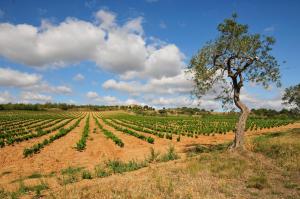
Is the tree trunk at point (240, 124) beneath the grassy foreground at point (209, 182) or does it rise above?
above

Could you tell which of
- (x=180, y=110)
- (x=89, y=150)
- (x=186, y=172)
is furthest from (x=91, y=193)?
(x=180, y=110)

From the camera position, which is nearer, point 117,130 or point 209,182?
point 209,182

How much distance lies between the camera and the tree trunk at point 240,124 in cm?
1745

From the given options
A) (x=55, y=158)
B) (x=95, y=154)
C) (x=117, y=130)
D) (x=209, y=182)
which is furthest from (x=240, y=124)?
(x=117, y=130)

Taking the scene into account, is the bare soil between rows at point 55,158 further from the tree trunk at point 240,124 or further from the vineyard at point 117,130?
the tree trunk at point 240,124

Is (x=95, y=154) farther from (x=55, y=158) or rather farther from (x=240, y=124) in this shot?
(x=240, y=124)

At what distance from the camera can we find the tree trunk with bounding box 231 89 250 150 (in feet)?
57.3

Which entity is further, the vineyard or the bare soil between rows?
the vineyard

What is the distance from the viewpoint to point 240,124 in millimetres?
17766

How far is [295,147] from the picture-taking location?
53.6 ft

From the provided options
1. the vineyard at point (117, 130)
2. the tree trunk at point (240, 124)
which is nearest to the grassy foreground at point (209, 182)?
the tree trunk at point (240, 124)

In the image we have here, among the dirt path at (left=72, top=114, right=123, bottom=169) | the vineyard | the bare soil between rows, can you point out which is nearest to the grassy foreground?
the bare soil between rows

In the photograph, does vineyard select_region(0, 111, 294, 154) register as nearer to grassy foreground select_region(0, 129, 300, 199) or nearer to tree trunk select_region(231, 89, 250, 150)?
tree trunk select_region(231, 89, 250, 150)

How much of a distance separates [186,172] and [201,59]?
31.9ft
